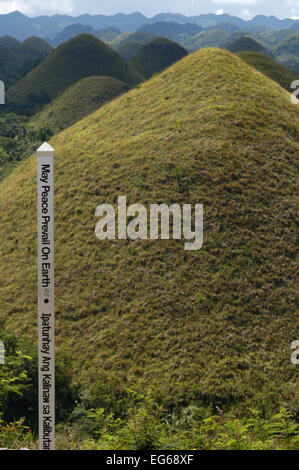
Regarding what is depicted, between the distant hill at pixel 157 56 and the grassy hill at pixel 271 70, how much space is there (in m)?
58.8

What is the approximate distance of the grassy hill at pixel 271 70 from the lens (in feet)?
224

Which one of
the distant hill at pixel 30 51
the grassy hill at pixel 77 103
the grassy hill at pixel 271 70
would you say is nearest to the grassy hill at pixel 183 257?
the grassy hill at pixel 77 103

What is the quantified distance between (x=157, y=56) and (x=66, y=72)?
48.1 m

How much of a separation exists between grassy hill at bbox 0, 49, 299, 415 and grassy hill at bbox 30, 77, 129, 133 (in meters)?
37.4

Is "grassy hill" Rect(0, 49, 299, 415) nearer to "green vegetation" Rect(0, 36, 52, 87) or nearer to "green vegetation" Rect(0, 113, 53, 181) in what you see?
"green vegetation" Rect(0, 113, 53, 181)

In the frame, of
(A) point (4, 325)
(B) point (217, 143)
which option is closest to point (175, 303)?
(A) point (4, 325)

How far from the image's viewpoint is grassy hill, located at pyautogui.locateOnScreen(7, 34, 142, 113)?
9000 cm

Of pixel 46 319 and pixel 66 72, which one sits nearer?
pixel 46 319

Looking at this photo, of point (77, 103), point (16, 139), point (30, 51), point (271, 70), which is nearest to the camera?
point (16, 139)

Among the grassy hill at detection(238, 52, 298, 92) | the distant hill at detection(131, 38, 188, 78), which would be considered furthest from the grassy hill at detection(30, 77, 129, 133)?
the distant hill at detection(131, 38, 188, 78)

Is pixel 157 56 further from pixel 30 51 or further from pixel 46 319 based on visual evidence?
pixel 46 319

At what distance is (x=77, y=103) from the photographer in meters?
70.5

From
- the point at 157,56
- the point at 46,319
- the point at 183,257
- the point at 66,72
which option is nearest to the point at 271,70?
the point at 66,72

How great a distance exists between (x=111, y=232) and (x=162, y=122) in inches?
377
